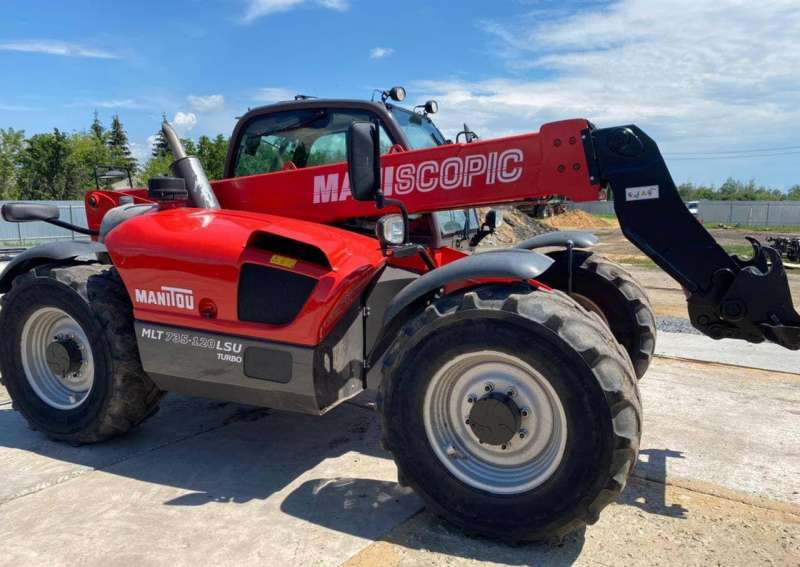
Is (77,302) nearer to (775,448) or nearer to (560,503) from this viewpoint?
(560,503)

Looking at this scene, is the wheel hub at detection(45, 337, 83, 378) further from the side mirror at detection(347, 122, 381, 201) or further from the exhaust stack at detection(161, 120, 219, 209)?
the side mirror at detection(347, 122, 381, 201)

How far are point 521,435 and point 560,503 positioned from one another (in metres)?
0.36

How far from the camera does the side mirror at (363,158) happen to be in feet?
10.9

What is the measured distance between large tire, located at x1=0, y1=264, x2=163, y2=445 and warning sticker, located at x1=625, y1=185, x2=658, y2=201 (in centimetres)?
317

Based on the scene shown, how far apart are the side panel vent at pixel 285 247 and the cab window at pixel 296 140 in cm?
128

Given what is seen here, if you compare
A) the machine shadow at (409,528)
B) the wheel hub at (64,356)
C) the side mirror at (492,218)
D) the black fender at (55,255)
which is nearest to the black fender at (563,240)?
the side mirror at (492,218)

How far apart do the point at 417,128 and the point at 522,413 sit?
2.83 metres

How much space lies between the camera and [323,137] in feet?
16.3

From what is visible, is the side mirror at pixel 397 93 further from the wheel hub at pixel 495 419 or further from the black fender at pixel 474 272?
the wheel hub at pixel 495 419

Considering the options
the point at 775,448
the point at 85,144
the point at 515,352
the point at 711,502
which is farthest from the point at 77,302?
the point at 85,144

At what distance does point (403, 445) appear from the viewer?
3.23 m

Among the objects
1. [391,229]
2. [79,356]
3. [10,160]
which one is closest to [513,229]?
[79,356]

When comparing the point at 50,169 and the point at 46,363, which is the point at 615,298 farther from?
the point at 50,169

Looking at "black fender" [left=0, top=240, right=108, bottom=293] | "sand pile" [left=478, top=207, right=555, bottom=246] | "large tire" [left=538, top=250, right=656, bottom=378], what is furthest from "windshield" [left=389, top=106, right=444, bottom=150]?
"sand pile" [left=478, top=207, right=555, bottom=246]
